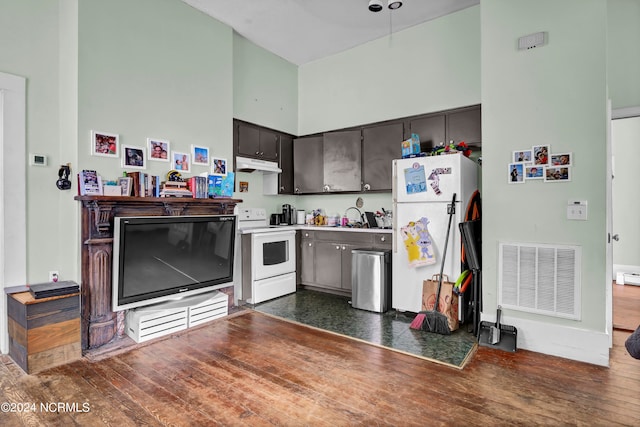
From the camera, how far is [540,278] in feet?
9.68

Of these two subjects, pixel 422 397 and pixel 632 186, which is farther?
pixel 632 186

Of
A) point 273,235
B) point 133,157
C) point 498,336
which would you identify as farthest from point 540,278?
point 133,157

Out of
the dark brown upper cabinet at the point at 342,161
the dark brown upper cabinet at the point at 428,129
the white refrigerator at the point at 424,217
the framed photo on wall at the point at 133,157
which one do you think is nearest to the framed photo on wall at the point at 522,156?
the white refrigerator at the point at 424,217

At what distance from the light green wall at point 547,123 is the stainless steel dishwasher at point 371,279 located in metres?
1.10

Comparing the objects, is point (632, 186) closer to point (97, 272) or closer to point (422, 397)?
point (422, 397)

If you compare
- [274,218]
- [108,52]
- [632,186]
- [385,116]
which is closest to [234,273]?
[274,218]

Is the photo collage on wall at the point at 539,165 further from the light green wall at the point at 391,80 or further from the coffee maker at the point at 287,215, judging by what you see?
the coffee maker at the point at 287,215

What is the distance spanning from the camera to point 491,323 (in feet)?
10.2

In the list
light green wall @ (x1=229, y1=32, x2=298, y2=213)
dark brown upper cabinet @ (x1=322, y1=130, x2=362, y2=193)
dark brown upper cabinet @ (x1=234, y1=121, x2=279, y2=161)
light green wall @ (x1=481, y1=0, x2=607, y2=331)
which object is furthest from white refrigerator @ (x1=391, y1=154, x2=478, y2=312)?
light green wall @ (x1=229, y1=32, x2=298, y2=213)

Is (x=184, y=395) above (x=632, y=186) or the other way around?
the other way around

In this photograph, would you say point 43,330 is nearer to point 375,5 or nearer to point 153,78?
point 153,78

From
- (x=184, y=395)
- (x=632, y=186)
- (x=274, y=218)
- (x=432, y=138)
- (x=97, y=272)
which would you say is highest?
(x=432, y=138)

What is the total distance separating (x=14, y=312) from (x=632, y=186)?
811 cm

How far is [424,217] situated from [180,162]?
2.76 m
